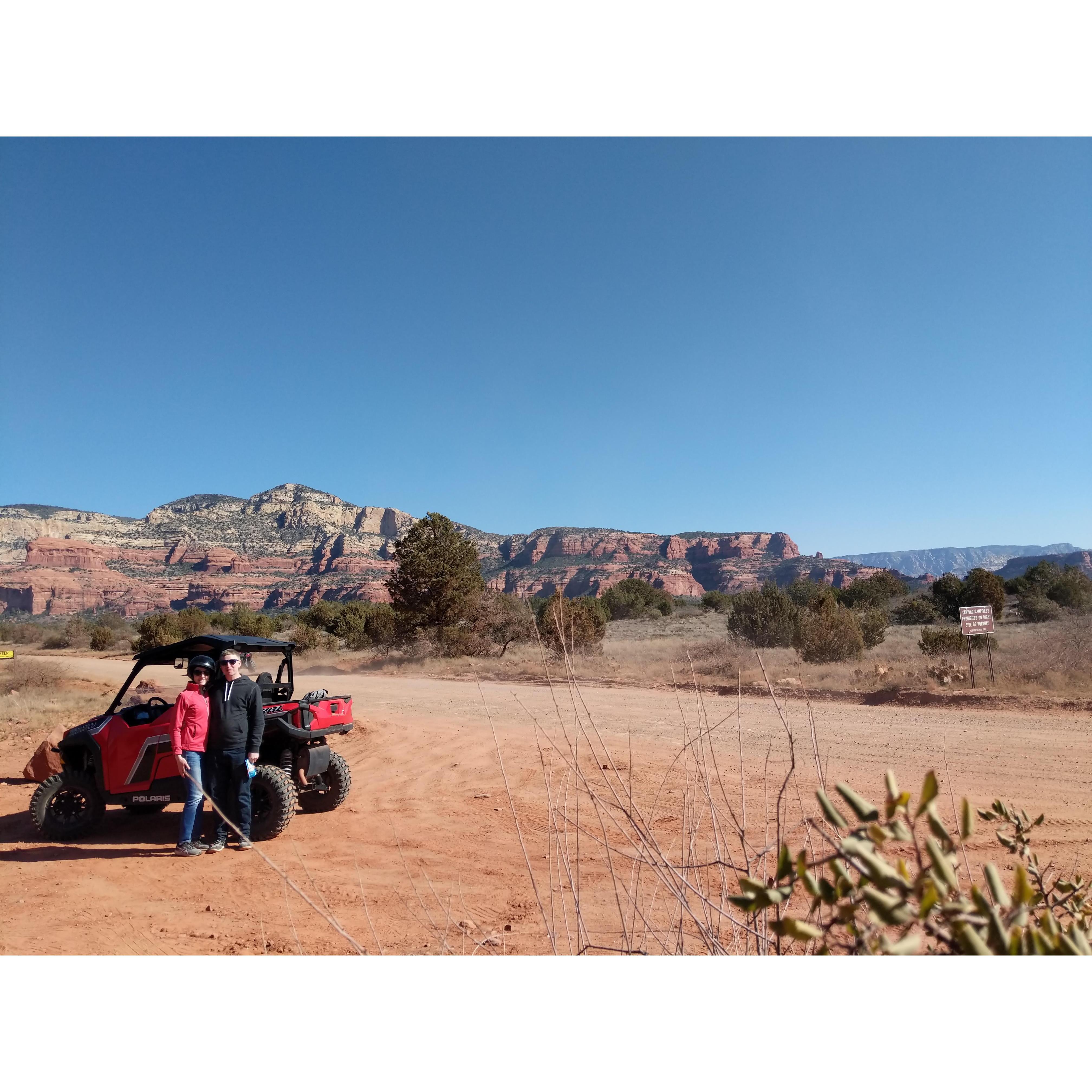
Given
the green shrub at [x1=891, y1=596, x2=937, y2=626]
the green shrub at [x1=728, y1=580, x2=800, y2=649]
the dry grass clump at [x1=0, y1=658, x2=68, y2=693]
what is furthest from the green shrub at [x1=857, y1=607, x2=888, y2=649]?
the dry grass clump at [x1=0, y1=658, x2=68, y2=693]

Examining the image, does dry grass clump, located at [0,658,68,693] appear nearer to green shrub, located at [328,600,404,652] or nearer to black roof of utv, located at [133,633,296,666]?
green shrub, located at [328,600,404,652]

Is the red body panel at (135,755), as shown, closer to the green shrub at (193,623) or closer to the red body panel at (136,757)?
the red body panel at (136,757)

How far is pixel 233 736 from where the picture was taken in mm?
6043

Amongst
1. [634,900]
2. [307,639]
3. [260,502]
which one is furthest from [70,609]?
[634,900]

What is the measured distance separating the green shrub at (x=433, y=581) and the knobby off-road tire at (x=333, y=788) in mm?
22244

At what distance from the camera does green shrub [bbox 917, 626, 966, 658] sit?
1914cm

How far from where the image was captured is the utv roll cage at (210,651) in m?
6.34

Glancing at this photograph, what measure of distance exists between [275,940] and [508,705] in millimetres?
11417

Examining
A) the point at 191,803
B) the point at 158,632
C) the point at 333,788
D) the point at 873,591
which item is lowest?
the point at 333,788

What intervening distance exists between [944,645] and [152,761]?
19.6m

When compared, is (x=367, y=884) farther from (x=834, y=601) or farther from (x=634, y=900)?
(x=834, y=601)

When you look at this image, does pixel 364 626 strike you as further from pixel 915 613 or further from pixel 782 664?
pixel 915 613

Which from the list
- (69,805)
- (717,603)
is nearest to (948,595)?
(717,603)
